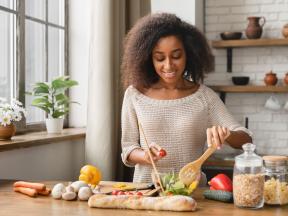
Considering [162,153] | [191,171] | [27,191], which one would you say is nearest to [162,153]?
[162,153]

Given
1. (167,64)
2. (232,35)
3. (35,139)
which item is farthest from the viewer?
(232,35)

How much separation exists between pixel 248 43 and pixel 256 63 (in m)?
0.28

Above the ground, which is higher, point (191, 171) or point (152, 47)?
point (152, 47)

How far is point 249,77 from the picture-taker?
4766 millimetres

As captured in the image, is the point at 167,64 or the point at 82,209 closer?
the point at 82,209

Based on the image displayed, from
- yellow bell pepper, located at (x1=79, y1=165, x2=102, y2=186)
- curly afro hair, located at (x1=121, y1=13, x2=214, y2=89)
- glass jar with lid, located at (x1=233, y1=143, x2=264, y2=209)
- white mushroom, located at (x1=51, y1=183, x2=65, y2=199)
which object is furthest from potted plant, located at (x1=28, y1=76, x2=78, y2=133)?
glass jar with lid, located at (x1=233, y1=143, x2=264, y2=209)

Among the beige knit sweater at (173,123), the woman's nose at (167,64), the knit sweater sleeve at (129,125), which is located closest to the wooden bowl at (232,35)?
the beige knit sweater at (173,123)

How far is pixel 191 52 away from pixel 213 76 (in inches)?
94.0

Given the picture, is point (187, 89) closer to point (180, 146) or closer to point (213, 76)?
point (180, 146)

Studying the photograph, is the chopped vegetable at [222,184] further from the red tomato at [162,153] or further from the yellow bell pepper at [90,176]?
the yellow bell pepper at [90,176]

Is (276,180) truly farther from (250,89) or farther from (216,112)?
(250,89)

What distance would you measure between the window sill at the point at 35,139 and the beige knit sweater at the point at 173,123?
0.52 metres

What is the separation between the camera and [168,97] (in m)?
2.58

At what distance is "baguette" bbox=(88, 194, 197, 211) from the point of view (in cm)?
170
